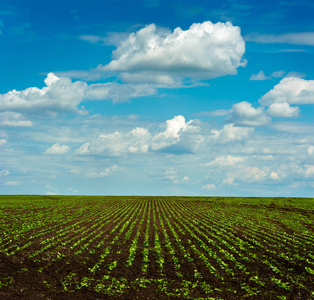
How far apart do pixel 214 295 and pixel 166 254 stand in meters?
8.14

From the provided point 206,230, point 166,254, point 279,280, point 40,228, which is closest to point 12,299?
point 166,254

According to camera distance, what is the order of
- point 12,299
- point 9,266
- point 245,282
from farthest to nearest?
point 9,266, point 245,282, point 12,299

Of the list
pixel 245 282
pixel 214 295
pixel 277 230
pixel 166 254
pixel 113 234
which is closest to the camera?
pixel 214 295

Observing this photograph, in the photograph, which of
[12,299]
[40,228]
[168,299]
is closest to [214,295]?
[168,299]

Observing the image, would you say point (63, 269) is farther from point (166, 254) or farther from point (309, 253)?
point (309, 253)

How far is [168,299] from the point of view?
1652 centimetres

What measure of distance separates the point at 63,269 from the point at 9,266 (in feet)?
10.8

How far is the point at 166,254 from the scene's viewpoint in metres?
24.9

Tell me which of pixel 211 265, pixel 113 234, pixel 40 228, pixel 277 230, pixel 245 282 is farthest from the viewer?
pixel 277 230

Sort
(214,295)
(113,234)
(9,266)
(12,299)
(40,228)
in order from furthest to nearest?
(40,228)
(113,234)
(9,266)
(214,295)
(12,299)

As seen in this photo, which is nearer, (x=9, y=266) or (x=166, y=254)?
(x=9, y=266)

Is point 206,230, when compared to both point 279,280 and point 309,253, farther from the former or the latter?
point 279,280

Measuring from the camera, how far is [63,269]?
68.3ft

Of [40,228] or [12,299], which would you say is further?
[40,228]
